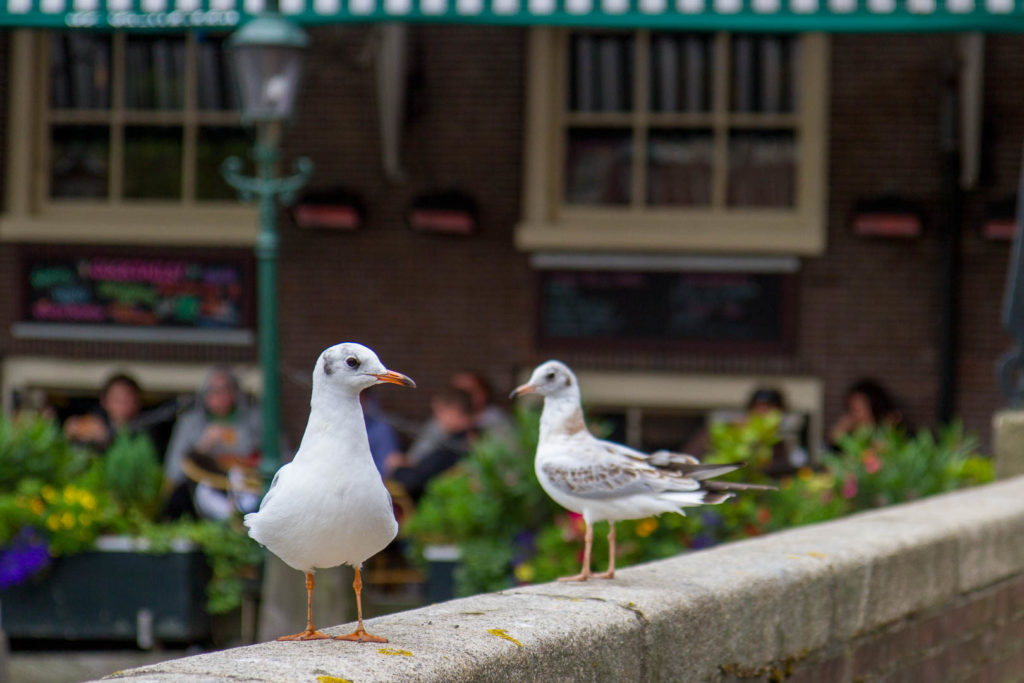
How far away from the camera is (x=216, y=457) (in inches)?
322

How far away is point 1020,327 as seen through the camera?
6680mm

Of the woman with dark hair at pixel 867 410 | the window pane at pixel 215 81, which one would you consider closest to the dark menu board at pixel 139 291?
the window pane at pixel 215 81

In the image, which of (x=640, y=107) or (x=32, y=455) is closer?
(x=32, y=455)

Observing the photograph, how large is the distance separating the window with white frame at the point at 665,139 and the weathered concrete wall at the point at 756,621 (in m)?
5.47

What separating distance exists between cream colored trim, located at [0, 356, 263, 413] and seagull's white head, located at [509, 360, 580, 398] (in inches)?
323

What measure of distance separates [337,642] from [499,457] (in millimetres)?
4317

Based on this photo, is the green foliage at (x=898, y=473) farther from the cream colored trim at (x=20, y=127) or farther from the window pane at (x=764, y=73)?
the cream colored trim at (x=20, y=127)

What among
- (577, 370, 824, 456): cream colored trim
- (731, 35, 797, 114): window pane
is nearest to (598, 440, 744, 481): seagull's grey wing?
(577, 370, 824, 456): cream colored trim

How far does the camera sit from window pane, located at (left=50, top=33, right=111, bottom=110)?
11.6 metres

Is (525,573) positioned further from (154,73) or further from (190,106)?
(154,73)

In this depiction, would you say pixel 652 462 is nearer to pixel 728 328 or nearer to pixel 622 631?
pixel 622 631

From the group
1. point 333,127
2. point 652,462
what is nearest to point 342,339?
point 333,127

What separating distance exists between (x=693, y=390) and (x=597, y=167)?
1810 mm

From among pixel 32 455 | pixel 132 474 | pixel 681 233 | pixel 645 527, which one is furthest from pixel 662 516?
pixel 681 233
